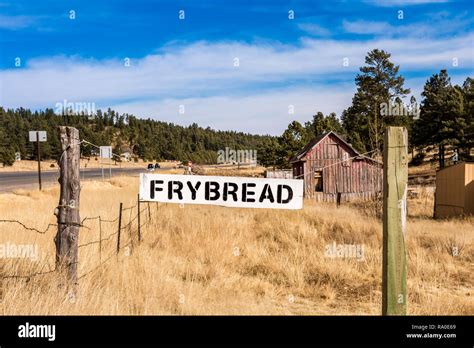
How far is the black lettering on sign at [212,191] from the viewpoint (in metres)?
4.31

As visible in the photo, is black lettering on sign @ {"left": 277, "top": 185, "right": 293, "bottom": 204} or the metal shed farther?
Answer: the metal shed

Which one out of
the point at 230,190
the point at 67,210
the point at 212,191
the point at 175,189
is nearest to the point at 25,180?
the point at 67,210

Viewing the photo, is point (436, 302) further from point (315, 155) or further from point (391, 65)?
point (391, 65)

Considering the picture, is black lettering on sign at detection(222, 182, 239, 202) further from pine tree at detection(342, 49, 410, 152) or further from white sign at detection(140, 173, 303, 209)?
pine tree at detection(342, 49, 410, 152)

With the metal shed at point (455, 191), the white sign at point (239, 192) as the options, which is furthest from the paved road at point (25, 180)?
the metal shed at point (455, 191)

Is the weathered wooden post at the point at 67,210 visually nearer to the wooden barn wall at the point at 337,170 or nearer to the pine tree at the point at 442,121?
the wooden barn wall at the point at 337,170

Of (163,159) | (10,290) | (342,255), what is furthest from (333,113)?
(10,290)

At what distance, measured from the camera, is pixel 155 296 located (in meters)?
5.22

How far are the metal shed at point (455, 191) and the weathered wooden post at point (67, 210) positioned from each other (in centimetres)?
2067

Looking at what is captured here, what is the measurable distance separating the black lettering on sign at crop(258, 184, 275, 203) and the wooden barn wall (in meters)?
26.4

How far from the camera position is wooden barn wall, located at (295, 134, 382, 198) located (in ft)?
101

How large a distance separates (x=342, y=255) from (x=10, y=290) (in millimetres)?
5999

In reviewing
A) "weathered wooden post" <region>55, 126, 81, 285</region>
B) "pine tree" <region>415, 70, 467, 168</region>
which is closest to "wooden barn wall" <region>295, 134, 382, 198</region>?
"pine tree" <region>415, 70, 467, 168</region>

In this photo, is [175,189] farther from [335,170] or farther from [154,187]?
[335,170]
